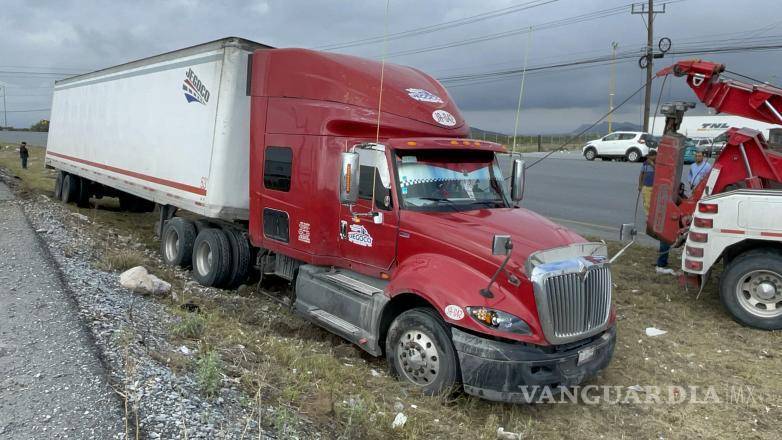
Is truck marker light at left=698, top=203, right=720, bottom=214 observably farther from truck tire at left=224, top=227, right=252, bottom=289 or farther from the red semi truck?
truck tire at left=224, top=227, right=252, bottom=289

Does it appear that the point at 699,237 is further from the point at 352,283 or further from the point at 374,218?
the point at 352,283

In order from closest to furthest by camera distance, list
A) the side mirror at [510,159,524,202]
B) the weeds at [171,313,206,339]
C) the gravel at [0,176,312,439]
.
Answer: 1. the gravel at [0,176,312,439]
2. the weeds at [171,313,206,339]
3. the side mirror at [510,159,524,202]

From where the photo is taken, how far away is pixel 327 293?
6305 mm

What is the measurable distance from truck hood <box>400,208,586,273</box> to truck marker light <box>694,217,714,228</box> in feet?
9.90

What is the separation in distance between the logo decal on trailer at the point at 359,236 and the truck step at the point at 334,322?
848mm

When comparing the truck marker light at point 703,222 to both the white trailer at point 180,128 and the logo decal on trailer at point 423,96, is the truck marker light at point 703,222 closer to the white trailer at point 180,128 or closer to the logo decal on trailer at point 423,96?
the logo decal on trailer at point 423,96

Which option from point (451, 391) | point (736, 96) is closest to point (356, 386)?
point (451, 391)

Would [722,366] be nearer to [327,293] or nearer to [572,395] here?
[572,395]

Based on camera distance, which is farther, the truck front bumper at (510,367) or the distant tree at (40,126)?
the distant tree at (40,126)

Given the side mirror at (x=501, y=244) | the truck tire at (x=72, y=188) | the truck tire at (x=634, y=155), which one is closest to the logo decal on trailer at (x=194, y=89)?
the side mirror at (x=501, y=244)

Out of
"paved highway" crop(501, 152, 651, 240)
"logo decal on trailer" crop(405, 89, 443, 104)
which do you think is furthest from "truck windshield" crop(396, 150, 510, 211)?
"paved highway" crop(501, 152, 651, 240)

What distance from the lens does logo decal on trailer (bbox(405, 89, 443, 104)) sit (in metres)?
6.50

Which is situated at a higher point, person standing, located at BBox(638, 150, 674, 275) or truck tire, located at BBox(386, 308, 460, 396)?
person standing, located at BBox(638, 150, 674, 275)

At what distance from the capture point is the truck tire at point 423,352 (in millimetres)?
4895
